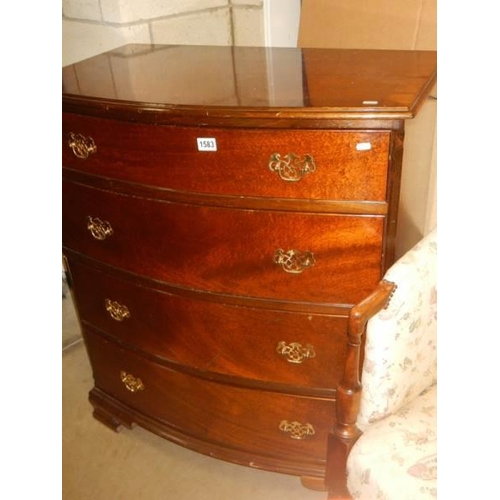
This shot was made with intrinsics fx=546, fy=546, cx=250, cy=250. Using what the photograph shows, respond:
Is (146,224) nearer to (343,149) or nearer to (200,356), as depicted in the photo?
(200,356)

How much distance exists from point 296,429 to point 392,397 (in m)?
0.42

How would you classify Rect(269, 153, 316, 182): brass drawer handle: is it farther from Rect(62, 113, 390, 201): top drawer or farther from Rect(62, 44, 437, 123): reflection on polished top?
Rect(62, 44, 437, 123): reflection on polished top

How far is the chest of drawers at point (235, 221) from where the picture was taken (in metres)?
1.14

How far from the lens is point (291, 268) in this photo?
1.28m

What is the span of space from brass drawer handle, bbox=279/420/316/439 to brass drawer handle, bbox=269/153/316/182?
714 mm

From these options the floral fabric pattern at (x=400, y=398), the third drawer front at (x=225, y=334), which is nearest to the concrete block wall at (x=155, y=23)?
the third drawer front at (x=225, y=334)

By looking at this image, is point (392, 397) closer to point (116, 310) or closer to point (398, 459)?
point (398, 459)

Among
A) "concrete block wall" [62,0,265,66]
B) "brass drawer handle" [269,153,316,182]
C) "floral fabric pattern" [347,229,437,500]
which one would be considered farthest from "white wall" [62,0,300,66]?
"floral fabric pattern" [347,229,437,500]

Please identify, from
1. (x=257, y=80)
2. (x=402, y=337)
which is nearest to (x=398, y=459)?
(x=402, y=337)

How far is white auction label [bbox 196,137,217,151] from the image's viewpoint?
1.19 m

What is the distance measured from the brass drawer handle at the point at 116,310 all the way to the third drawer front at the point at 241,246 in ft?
0.50

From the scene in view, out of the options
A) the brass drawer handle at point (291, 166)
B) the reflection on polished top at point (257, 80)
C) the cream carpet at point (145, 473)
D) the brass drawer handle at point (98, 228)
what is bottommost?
the cream carpet at point (145, 473)

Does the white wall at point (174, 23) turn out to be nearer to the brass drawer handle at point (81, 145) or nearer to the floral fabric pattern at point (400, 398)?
the brass drawer handle at point (81, 145)

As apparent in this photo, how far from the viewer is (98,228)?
152 centimetres
